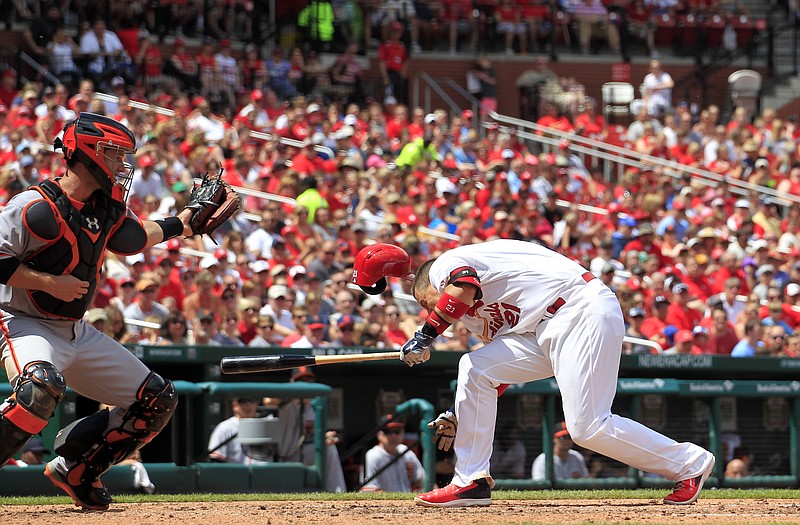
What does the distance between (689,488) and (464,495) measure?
1229 millimetres

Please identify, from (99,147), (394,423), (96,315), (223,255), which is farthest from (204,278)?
(99,147)

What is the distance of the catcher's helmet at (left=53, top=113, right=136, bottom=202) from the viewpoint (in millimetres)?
6617

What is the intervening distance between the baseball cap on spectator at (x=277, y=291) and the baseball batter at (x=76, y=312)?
4683 mm

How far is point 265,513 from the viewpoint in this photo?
268 inches

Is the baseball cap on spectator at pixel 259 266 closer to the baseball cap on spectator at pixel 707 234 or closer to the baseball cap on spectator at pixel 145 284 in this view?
the baseball cap on spectator at pixel 145 284

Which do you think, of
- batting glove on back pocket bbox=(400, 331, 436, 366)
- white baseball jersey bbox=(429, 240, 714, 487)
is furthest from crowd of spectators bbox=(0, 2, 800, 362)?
white baseball jersey bbox=(429, 240, 714, 487)

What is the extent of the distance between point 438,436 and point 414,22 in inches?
711

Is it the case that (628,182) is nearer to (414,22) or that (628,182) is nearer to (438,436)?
(414,22)

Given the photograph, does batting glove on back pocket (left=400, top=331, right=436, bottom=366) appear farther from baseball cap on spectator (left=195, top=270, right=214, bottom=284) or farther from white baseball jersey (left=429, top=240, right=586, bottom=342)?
baseball cap on spectator (left=195, top=270, right=214, bottom=284)

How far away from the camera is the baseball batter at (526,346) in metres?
6.79

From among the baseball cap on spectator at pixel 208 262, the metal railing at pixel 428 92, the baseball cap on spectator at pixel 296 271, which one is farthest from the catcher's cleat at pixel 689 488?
the metal railing at pixel 428 92

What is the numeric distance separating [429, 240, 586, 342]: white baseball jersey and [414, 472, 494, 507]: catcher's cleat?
833mm

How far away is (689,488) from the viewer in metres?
7.11

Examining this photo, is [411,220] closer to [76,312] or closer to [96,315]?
[96,315]
